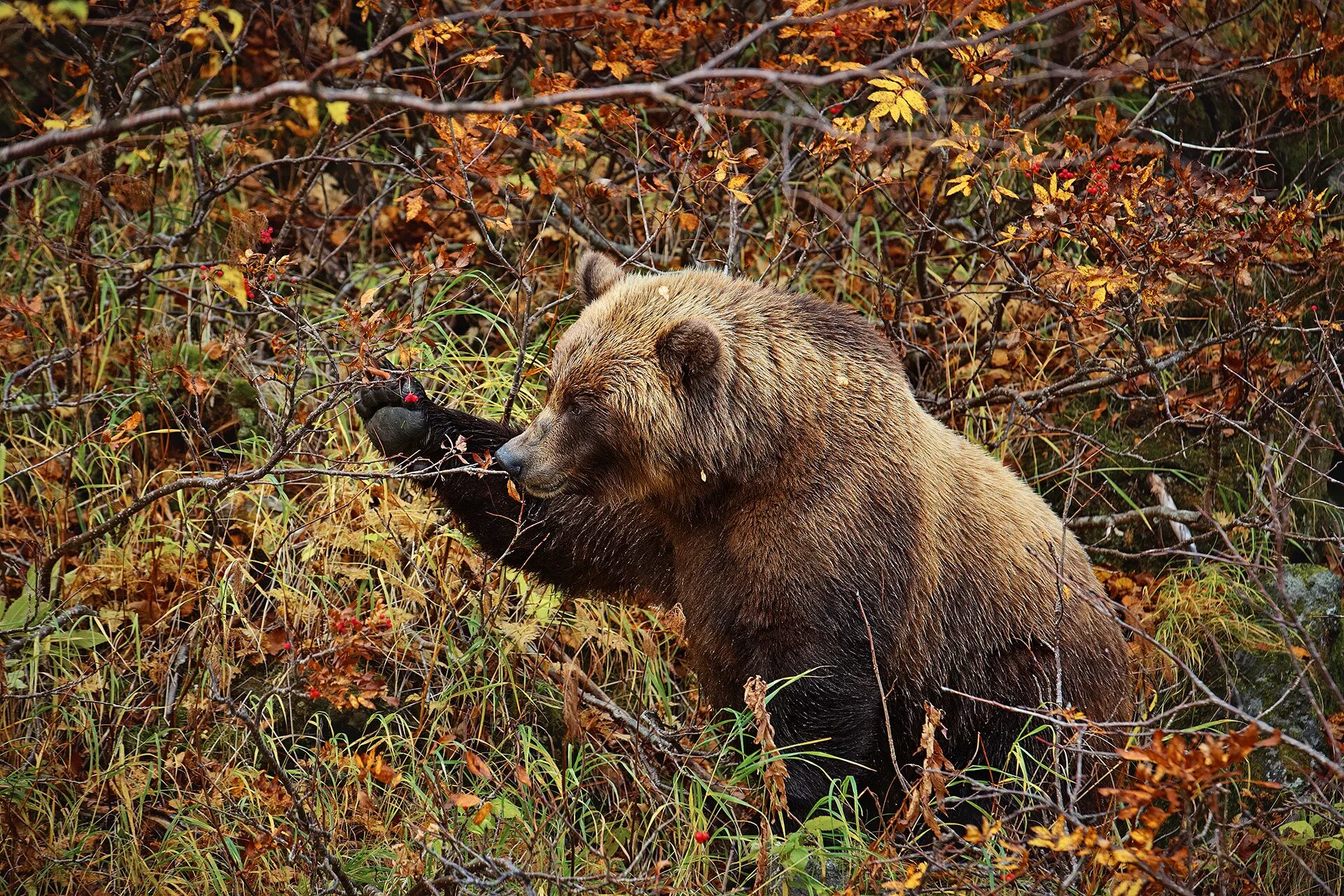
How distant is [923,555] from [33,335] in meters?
4.22

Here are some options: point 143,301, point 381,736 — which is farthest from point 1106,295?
point 143,301

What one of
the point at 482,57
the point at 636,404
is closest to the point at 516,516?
the point at 636,404

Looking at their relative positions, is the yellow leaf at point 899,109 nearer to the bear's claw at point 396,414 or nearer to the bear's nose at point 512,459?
the bear's nose at point 512,459

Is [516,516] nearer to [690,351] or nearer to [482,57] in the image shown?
[690,351]

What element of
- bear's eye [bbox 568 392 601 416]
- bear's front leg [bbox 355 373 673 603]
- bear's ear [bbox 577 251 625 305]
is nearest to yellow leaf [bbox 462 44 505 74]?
bear's ear [bbox 577 251 625 305]

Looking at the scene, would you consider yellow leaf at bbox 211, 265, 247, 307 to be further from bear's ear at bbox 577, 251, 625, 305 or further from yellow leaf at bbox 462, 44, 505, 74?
yellow leaf at bbox 462, 44, 505, 74

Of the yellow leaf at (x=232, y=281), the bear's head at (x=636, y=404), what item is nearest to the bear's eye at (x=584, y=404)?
the bear's head at (x=636, y=404)

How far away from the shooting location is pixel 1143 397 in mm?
5863

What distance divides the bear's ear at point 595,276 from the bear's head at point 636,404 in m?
0.26

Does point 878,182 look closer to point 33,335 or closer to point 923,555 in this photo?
point 923,555

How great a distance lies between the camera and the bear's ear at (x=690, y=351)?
404 centimetres

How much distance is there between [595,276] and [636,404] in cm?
74

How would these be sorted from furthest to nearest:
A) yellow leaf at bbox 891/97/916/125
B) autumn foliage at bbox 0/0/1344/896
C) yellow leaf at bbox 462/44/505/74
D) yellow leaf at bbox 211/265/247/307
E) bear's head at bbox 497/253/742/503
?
1. yellow leaf at bbox 462/44/505/74
2. yellow leaf at bbox 891/97/916/125
3. bear's head at bbox 497/253/742/503
4. autumn foliage at bbox 0/0/1344/896
5. yellow leaf at bbox 211/265/247/307

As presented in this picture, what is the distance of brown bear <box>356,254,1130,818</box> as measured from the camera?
13.7 feet
